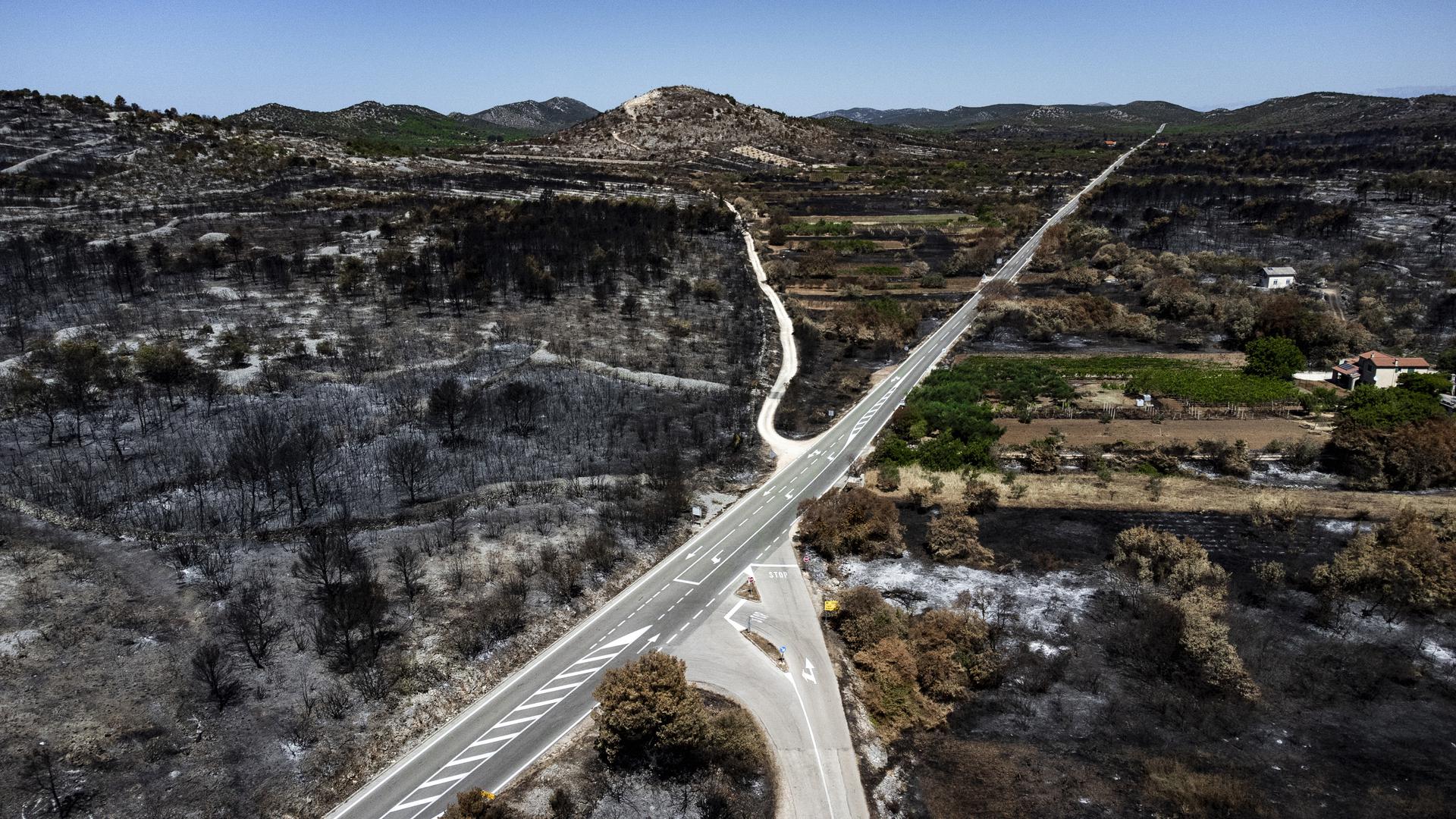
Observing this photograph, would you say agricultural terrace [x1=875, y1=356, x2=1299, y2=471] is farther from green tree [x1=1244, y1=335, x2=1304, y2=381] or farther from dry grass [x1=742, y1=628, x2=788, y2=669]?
dry grass [x1=742, y1=628, x2=788, y2=669]

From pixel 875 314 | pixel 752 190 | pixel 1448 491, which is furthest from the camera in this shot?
pixel 752 190

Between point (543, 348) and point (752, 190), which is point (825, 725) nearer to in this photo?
point (543, 348)

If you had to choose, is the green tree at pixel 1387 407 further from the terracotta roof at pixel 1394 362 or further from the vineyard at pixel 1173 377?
the vineyard at pixel 1173 377

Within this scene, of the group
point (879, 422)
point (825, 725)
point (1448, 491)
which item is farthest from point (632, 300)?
point (1448, 491)

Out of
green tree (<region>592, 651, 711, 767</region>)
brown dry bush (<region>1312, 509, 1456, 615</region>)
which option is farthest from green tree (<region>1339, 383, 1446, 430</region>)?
green tree (<region>592, 651, 711, 767</region>)

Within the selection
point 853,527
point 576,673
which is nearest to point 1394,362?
point 853,527

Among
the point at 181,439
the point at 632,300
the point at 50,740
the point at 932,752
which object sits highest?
the point at 632,300
